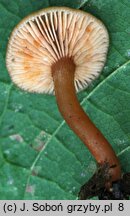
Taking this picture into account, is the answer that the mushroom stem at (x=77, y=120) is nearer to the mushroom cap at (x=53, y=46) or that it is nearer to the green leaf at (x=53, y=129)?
the mushroom cap at (x=53, y=46)

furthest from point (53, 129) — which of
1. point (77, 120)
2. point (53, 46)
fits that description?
point (53, 46)

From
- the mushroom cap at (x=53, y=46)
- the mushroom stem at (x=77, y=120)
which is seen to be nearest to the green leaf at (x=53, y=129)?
the mushroom cap at (x=53, y=46)

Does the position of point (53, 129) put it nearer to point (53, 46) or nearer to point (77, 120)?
point (77, 120)

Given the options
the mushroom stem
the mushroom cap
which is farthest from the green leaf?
the mushroom stem

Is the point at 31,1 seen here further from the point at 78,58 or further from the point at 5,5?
the point at 78,58

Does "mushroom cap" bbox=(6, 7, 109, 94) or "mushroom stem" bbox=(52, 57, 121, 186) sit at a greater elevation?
"mushroom cap" bbox=(6, 7, 109, 94)

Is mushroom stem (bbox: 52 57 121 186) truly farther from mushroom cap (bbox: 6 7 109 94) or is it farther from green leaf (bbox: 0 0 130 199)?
green leaf (bbox: 0 0 130 199)
